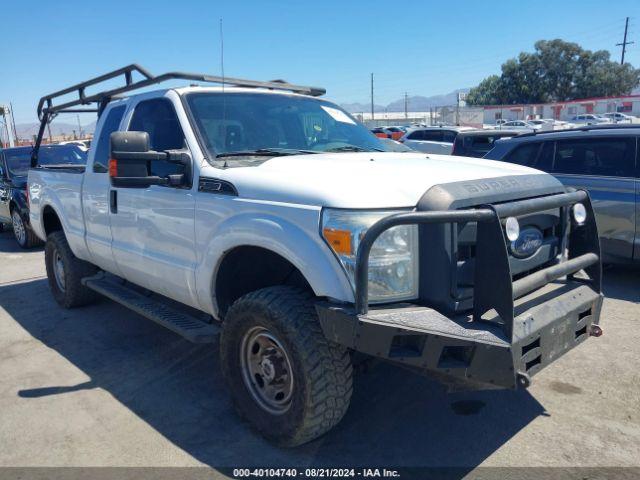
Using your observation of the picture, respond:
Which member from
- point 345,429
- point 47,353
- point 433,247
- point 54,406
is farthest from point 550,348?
point 47,353

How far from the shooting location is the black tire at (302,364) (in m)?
2.84

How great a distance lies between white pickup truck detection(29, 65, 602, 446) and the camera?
2.62 m

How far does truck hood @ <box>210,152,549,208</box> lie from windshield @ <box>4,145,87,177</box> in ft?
23.1

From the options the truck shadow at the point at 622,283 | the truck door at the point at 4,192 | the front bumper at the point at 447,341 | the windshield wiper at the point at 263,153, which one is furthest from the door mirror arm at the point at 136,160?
the truck door at the point at 4,192

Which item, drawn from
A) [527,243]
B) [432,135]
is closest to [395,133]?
[432,135]

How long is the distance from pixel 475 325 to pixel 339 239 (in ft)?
2.51

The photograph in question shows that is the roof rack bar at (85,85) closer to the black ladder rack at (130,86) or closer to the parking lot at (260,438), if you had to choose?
the black ladder rack at (130,86)

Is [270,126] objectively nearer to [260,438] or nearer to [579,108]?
[260,438]

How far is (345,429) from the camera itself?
335 centimetres

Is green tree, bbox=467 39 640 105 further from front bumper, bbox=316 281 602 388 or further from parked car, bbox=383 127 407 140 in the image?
front bumper, bbox=316 281 602 388

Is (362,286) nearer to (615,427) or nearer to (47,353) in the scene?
(615,427)

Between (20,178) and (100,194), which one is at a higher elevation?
(100,194)

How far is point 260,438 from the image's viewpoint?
3.28 meters

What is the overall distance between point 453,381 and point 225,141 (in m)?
2.10
